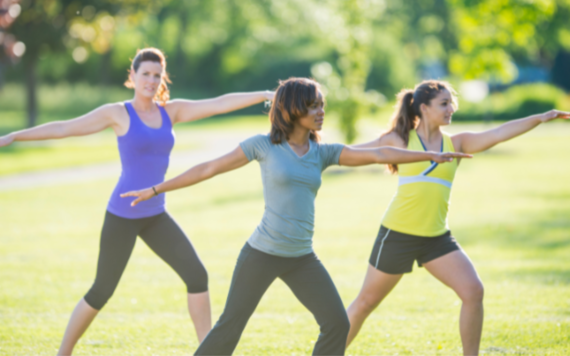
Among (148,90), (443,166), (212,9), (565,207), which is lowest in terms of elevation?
(565,207)

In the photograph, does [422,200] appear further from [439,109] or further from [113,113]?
[113,113]

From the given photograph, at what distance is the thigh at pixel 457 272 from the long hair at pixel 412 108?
2.61 ft

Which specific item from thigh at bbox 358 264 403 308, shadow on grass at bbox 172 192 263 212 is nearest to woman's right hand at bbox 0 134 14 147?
thigh at bbox 358 264 403 308

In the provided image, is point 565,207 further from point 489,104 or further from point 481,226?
point 489,104

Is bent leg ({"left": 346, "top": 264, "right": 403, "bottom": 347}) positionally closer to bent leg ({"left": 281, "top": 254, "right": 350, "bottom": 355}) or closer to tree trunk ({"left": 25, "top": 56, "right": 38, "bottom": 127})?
bent leg ({"left": 281, "top": 254, "right": 350, "bottom": 355})

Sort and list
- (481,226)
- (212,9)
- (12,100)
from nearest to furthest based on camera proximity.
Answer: (481,226) → (12,100) → (212,9)

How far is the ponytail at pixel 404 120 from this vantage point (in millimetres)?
4797

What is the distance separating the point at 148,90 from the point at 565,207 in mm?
11640

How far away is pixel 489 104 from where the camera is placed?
135 ft

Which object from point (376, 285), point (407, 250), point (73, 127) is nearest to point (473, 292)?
point (407, 250)

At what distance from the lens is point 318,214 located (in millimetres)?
13391

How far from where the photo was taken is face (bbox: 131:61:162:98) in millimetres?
4742

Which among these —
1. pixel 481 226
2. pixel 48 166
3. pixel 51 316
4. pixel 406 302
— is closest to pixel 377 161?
pixel 406 302

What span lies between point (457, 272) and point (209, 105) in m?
2.32
